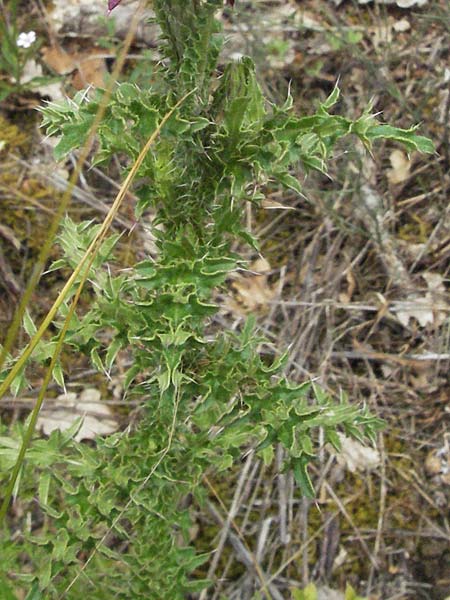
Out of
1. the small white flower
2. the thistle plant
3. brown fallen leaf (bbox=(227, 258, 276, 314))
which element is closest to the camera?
the thistle plant

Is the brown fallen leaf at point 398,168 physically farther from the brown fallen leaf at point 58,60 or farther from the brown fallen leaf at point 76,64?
the brown fallen leaf at point 58,60

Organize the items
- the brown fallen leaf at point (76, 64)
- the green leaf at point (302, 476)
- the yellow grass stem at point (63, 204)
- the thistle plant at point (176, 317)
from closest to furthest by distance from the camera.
Answer: the yellow grass stem at point (63, 204), the thistle plant at point (176, 317), the green leaf at point (302, 476), the brown fallen leaf at point (76, 64)

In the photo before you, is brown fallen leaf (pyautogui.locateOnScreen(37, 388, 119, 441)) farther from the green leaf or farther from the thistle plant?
the green leaf

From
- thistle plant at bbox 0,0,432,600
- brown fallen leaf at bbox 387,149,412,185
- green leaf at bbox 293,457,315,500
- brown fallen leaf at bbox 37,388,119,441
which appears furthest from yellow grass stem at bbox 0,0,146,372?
brown fallen leaf at bbox 387,149,412,185

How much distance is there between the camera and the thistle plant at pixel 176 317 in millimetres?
1747

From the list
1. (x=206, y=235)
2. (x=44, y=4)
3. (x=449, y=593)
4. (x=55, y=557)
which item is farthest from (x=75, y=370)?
(x=44, y=4)

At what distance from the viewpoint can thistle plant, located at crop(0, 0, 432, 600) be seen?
175 centimetres

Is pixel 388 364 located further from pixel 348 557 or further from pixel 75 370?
pixel 75 370

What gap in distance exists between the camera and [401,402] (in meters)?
3.23

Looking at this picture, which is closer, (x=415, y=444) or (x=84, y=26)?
(x=415, y=444)

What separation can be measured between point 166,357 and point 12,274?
1878mm

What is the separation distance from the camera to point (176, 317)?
1.81 metres

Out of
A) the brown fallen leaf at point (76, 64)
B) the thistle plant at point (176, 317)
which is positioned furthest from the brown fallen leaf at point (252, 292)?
the brown fallen leaf at point (76, 64)

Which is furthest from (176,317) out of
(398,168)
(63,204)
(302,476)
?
(398,168)
